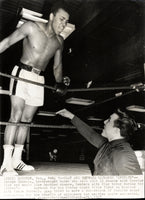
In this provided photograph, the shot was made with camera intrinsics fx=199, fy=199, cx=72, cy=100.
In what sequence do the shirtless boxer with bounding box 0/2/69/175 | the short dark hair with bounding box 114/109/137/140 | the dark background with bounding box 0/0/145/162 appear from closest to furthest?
1. the shirtless boxer with bounding box 0/2/69/175
2. the short dark hair with bounding box 114/109/137/140
3. the dark background with bounding box 0/0/145/162

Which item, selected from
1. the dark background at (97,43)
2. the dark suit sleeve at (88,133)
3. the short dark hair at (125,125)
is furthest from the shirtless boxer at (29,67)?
the short dark hair at (125,125)

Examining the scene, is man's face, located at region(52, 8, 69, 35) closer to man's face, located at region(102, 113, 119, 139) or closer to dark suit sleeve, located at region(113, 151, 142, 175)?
man's face, located at region(102, 113, 119, 139)

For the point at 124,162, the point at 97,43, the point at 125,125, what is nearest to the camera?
the point at 124,162

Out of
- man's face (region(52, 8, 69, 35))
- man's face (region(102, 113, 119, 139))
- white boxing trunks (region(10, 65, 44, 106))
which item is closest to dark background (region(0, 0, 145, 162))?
man's face (region(102, 113, 119, 139))

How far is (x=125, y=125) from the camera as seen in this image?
1.31m

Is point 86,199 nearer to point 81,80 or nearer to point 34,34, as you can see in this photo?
point 34,34

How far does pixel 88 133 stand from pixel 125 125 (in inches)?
9.8

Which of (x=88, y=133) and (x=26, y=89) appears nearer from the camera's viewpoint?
(x=26, y=89)

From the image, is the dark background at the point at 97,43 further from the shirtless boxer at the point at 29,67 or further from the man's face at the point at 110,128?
the shirtless boxer at the point at 29,67

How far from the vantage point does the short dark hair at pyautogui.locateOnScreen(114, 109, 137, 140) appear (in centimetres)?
127

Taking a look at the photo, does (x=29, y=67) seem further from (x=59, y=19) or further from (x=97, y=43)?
(x=97, y=43)

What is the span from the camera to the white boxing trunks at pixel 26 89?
1180 millimetres

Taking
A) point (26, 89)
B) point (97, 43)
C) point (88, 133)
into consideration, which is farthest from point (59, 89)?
point (97, 43)

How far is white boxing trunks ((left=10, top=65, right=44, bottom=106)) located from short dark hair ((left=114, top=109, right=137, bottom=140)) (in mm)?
532
